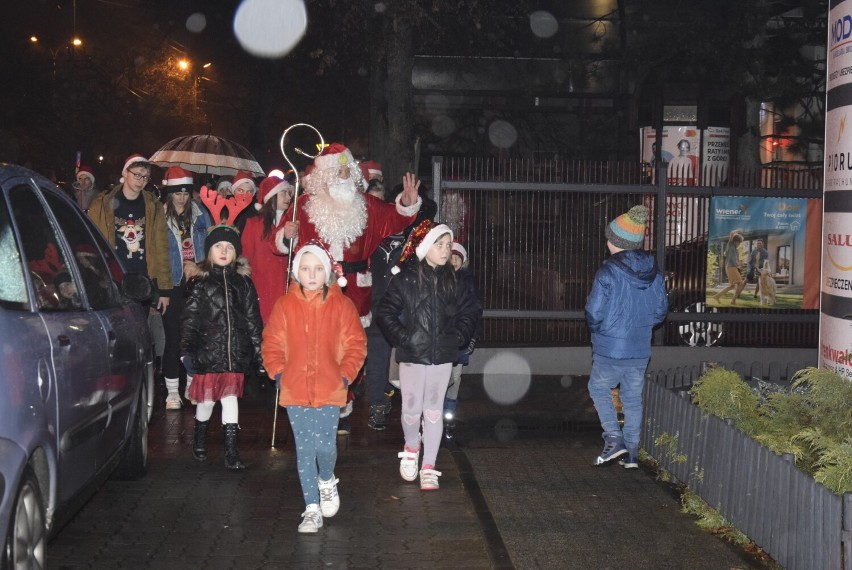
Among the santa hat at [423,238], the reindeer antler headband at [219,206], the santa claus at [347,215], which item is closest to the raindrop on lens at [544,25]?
the santa claus at [347,215]

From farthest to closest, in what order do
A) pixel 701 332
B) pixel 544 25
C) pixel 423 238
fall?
pixel 544 25 < pixel 701 332 < pixel 423 238

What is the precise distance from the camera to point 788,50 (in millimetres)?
18781

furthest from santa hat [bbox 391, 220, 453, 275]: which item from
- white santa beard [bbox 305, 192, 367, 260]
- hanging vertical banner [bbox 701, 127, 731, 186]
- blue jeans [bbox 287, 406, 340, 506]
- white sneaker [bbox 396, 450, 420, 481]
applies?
hanging vertical banner [bbox 701, 127, 731, 186]

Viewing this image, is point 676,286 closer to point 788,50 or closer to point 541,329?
point 541,329

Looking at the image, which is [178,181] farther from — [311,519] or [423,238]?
[311,519]

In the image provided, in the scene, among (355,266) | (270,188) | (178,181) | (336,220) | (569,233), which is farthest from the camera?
(569,233)

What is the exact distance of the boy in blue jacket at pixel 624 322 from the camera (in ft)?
25.6

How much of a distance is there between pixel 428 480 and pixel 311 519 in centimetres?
119

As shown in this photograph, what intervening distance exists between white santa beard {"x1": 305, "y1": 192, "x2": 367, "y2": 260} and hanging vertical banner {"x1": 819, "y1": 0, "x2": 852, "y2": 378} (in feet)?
11.6

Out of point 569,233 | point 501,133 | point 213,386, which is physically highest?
point 501,133

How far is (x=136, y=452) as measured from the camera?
7.23m

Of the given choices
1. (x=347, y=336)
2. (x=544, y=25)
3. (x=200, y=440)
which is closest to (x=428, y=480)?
(x=347, y=336)

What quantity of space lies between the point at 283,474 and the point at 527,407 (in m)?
3.47

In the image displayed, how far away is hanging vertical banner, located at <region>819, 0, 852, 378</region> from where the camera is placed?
778 cm
